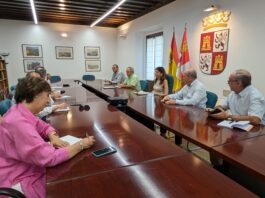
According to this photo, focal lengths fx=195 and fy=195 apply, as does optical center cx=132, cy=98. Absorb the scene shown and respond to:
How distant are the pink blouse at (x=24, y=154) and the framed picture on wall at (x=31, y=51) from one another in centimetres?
641

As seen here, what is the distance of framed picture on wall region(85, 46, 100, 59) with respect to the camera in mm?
7388

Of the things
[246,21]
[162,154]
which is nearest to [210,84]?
[246,21]

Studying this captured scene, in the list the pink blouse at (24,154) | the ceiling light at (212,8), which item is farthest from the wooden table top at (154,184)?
the ceiling light at (212,8)

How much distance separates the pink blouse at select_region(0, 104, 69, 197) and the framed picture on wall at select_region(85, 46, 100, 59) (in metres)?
6.62

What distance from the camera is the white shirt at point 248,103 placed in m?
1.80

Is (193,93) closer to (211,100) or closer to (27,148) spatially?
(211,100)

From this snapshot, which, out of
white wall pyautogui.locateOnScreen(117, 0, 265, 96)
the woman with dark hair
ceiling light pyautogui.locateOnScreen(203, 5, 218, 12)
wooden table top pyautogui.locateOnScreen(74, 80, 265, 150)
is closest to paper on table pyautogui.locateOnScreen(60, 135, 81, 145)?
wooden table top pyautogui.locateOnScreen(74, 80, 265, 150)

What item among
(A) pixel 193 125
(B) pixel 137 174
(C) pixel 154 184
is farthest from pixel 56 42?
(C) pixel 154 184

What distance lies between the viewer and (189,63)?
4285 mm

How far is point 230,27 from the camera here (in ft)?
11.0

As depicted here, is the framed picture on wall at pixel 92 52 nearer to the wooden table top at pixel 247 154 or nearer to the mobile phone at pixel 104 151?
the mobile phone at pixel 104 151

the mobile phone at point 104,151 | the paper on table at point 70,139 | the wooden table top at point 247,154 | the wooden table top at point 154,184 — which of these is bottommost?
the wooden table top at point 247,154

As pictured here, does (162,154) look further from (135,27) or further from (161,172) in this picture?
(135,27)

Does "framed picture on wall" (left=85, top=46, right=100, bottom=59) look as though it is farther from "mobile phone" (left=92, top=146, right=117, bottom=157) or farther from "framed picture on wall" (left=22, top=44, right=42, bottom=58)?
"mobile phone" (left=92, top=146, right=117, bottom=157)
